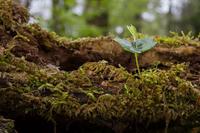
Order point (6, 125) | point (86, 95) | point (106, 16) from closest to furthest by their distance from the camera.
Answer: point (6, 125) → point (86, 95) → point (106, 16)

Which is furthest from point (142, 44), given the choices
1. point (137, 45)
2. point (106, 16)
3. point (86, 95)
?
point (106, 16)

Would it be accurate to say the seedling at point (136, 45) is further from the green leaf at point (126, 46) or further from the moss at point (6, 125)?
the moss at point (6, 125)

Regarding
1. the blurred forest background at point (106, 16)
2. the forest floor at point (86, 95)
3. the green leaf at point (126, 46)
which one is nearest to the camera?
the forest floor at point (86, 95)

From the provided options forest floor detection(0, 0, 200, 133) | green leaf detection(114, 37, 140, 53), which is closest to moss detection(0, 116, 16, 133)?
forest floor detection(0, 0, 200, 133)

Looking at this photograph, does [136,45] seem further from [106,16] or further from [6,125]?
[106,16]

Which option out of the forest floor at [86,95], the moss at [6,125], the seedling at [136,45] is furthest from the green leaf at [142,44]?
the moss at [6,125]

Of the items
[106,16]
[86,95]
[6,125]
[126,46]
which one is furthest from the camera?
[106,16]

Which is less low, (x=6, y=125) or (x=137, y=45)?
(x=137, y=45)

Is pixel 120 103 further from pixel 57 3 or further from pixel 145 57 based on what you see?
pixel 57 3

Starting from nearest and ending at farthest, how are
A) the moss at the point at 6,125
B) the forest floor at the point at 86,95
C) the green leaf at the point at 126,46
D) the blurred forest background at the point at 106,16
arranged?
the moss at the point at 6,125
the forest floor at the point at 86,95
the green leaf at the point at 126,46
the blurred forest background at the point at 106,16
